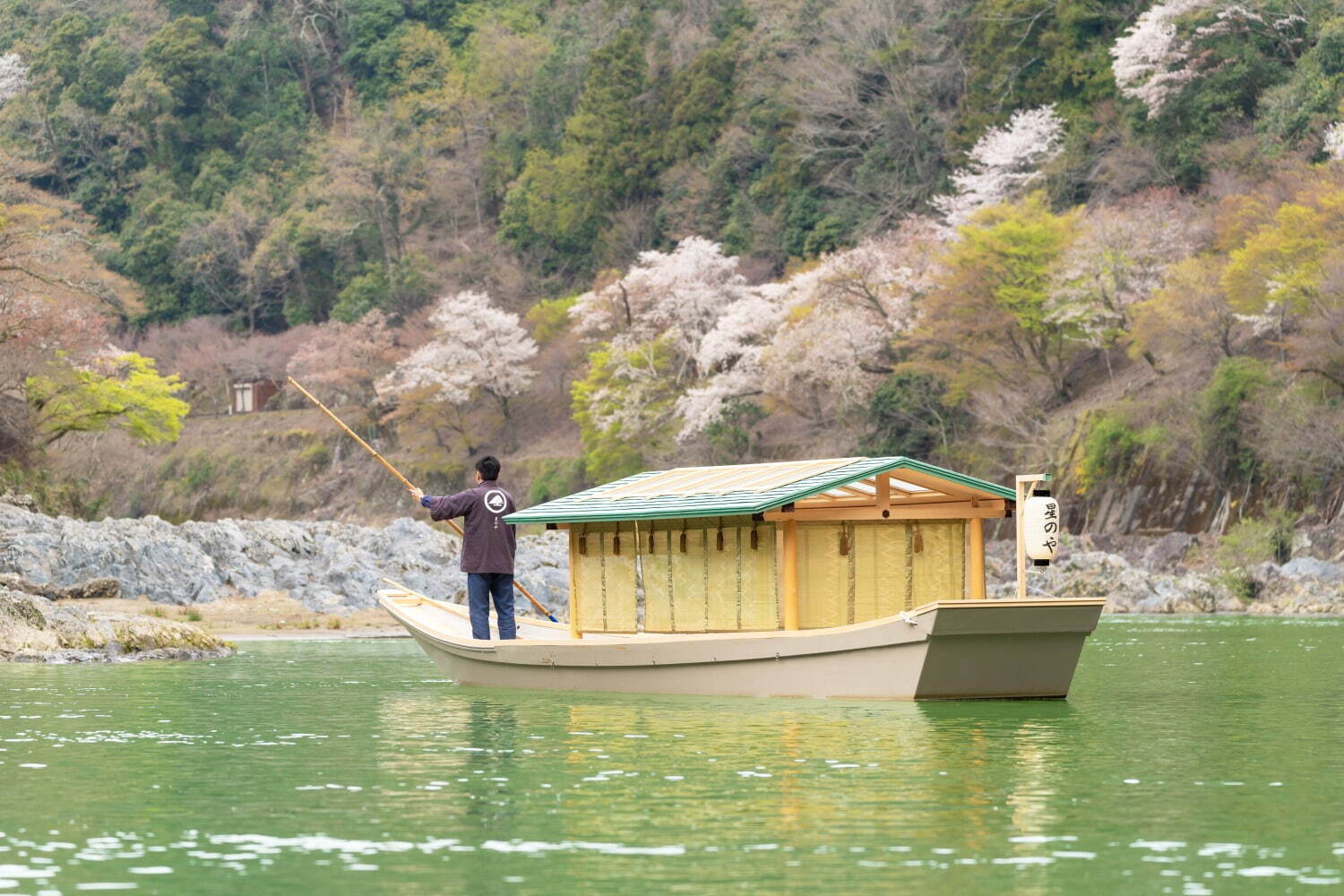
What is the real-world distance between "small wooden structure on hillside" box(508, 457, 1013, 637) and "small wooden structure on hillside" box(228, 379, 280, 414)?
63.2 metres

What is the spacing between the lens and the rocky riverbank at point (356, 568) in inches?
1189

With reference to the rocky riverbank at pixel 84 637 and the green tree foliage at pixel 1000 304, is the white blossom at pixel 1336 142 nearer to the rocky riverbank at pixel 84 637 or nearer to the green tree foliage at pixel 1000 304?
the green tree foliage at pixel 1000 304

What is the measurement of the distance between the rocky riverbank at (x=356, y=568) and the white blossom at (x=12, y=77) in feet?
197

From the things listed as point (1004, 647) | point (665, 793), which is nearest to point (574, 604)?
point (1004, 647)

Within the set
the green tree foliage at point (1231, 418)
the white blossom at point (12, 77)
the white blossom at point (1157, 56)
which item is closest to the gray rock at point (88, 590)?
the green tree foliage at point (1231, 418)

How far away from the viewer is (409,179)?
264 ft

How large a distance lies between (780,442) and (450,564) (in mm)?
22823

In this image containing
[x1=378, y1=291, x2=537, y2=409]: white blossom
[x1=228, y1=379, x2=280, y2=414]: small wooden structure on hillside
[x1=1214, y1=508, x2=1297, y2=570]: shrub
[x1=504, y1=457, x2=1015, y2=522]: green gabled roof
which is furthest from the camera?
[x1=228, y1=379, x2=280, y2=414]: small wooden structure on hillside

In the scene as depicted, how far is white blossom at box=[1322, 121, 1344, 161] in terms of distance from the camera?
40531mm

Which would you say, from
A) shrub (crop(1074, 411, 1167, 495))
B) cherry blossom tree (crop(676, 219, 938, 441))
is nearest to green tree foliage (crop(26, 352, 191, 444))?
cherry blossom tree (crop(676, 219, 938, 441))

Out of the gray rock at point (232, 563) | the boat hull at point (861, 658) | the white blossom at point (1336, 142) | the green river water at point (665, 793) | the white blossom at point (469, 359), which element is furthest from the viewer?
the white blossom at point (469, 359)

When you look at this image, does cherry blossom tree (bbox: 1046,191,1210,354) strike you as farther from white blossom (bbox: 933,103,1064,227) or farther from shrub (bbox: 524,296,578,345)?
shrub (bbox: 524,296,578,345)

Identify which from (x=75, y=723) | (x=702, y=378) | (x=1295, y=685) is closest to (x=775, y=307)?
(x=702, y=378)

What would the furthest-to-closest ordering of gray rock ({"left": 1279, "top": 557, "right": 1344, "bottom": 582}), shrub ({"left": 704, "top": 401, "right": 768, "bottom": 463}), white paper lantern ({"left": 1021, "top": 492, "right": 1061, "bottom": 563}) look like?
1. shrub ({"left": 704, "top": 401, "right": 768, "bottom": 463})
2. gray rock ({"left": 1279, "top": 557, "right": 1344, "bottom": 582})
3. white paper lantern ({"left": 1021, "top": 492, "right": 1061, "bottom": 563})
